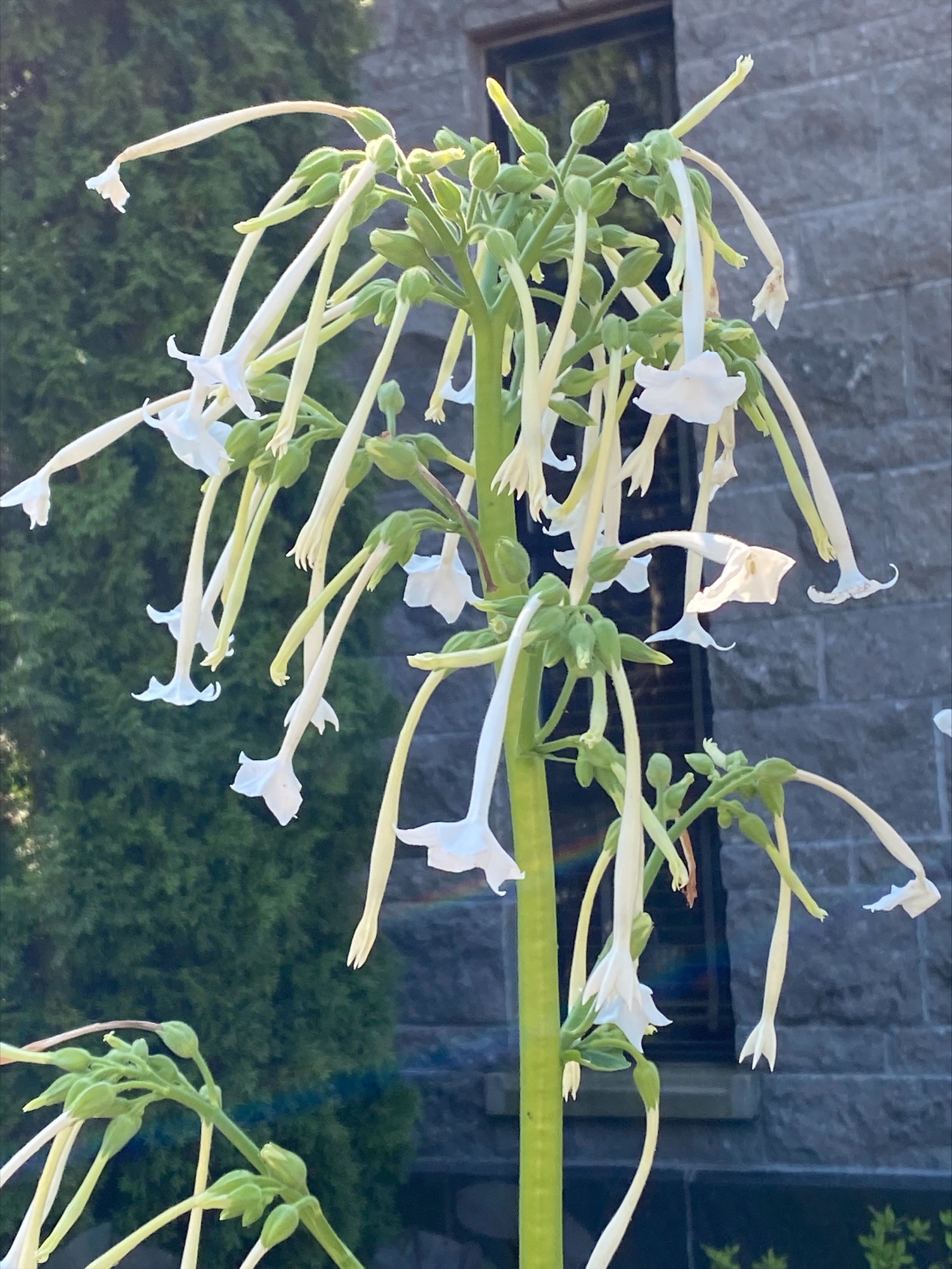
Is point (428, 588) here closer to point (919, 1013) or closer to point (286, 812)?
point (286, 812)

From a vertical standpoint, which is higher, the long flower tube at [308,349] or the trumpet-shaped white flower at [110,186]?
the trumpet-shaped white flower at [110,186]

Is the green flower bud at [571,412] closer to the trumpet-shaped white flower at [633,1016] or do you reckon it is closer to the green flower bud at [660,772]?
the green flower bud at [660,772]

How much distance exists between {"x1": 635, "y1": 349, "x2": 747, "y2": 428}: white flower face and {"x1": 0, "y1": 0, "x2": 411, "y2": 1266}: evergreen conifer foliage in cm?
170

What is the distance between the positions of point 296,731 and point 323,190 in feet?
1.19

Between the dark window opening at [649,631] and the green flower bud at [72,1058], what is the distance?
1882mm

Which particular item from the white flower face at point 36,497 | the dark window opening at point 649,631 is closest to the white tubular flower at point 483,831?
the white flower face at point 36,497

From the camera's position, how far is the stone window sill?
2.62 meters

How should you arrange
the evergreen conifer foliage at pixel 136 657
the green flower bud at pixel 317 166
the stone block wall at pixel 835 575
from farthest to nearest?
the stone block wall at pixel 835 575
the evergreen conifer foliage at pixel 136 657
the green flower bud at pixel 317 166

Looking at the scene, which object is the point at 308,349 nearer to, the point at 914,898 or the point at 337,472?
the point at 337,472

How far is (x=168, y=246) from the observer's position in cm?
242

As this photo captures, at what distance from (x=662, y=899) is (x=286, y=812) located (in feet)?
6.77

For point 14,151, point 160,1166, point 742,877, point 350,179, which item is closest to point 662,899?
point 742,877

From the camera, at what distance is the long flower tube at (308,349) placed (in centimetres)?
78

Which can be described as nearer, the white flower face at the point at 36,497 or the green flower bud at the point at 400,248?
the green flower bud at the point at 400,248
